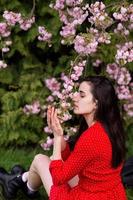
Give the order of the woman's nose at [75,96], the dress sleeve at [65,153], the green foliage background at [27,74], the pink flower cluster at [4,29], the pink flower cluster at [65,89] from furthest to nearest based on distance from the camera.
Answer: the green foliage background at [27,74], the pink flower cluster at [4,29], the dress sleeve at [65,153], the pink flower cluster at [65,89], the woman's nose at [75,96]

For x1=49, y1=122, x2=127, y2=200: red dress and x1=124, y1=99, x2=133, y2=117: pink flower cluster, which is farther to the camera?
x1=124, y1=99, x2=133, y2=117: pink flower cluster

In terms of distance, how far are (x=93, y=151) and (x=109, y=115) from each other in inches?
10.7

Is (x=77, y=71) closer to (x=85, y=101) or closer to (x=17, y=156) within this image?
(x=85, y=101)

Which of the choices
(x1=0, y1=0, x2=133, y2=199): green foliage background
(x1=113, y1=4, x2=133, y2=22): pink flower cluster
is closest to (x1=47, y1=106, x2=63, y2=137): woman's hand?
(x1=113, y1=4, x2=133, y2=22): pink flower cluster

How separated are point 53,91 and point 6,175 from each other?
4.13 feet

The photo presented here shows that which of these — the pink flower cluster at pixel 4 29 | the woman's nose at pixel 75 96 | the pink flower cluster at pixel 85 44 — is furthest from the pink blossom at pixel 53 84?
Answer: the woman's nose at pixel 75 96

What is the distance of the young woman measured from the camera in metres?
3.24

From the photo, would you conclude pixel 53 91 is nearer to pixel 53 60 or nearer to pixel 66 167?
pixel 53 60

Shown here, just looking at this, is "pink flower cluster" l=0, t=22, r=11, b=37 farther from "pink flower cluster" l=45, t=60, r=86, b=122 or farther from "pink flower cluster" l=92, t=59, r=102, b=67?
"pink flower cluster" l=92, t=59, r=102, b=67

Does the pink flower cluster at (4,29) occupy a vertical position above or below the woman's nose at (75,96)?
above

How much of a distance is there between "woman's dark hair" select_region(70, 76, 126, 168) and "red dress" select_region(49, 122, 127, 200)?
5 cm

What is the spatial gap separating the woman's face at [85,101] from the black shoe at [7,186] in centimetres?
108

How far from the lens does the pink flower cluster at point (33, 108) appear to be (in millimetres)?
5387

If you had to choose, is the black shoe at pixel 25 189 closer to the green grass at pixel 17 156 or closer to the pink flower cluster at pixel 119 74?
the green grass at pixel 17 156
